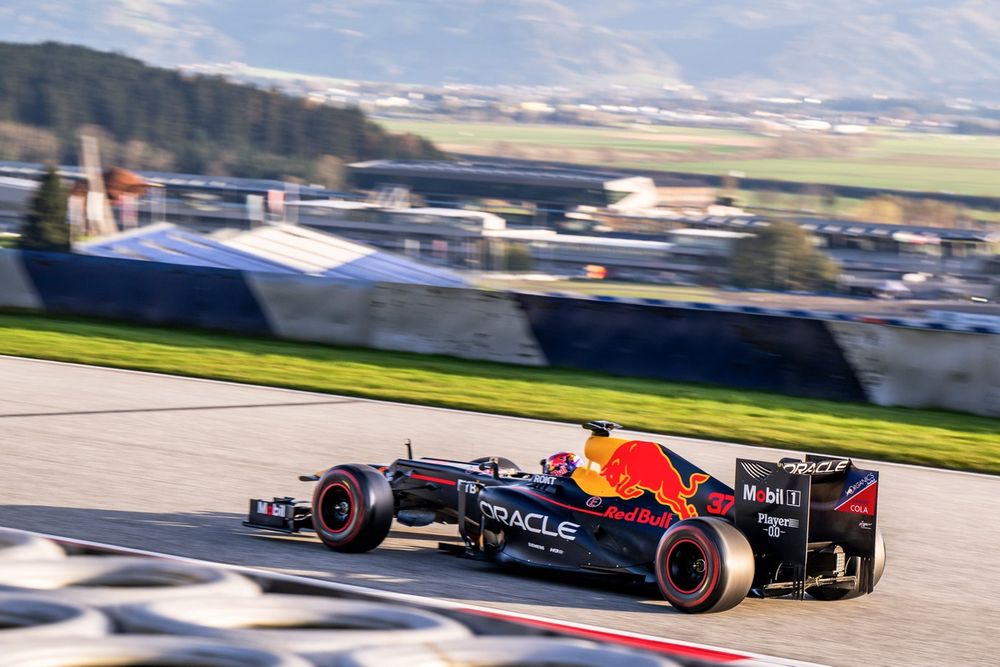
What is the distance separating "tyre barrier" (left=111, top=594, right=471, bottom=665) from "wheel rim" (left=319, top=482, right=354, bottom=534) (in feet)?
5.72

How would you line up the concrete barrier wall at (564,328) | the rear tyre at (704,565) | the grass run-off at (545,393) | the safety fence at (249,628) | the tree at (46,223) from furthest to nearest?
the tree at (46,223)
the concrete barrier wall at (564,328)
the grass run-off at (545,393)
the rear tyre at (704,565)
the safety fence at (249,628)

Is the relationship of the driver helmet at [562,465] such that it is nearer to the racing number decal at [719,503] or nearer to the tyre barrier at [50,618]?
the racing number decal at [719,503]

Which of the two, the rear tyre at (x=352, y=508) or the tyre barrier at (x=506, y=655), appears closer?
the tyre barrier at (x=506, y=655)

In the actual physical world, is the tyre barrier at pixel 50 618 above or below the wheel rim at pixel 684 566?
below

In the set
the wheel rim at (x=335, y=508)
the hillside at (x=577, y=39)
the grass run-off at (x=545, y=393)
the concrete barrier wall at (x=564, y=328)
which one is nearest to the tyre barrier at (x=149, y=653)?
the wheel rim at (x=335, y=508)

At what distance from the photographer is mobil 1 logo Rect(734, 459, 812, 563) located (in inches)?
227

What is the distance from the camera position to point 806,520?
18.9ft

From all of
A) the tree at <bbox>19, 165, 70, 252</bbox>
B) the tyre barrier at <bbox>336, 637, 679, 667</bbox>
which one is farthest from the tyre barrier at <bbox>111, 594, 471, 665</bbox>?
the tree at <bbox>19, 165, 70, 252</bbox>

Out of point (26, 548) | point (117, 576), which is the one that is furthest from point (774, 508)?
point (26, 548)

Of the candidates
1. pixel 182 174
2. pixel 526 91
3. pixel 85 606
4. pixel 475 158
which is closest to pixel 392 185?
pixel 475 158

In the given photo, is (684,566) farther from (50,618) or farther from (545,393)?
(545,393)

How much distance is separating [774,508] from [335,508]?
91.0 inches

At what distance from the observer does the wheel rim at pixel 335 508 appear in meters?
6.78

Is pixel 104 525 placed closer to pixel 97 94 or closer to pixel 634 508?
pixel 634 508
